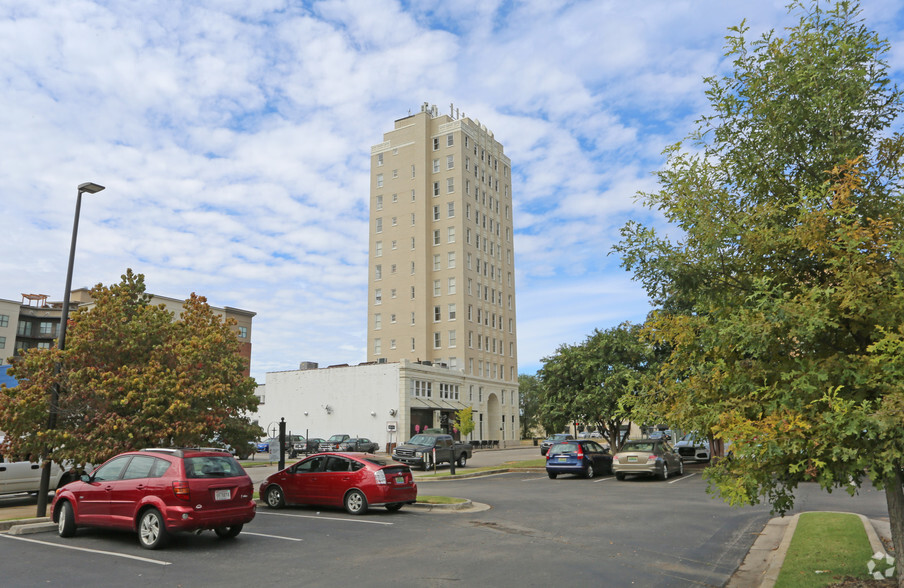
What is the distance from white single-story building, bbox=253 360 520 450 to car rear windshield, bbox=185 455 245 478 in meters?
44.3

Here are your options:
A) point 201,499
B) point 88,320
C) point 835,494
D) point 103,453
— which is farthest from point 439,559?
point 835,494

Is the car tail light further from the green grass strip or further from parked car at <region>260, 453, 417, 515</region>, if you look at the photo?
the green grass strip

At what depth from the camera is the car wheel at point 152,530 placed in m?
10.4

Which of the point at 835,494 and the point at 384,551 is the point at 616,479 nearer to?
the point at 835,494

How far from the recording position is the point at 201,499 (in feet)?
34.5

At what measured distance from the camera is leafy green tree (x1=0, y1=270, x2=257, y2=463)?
44.3 ft

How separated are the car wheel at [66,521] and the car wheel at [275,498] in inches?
204

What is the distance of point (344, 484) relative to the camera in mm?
15219

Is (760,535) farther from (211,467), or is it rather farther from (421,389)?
(421,389)

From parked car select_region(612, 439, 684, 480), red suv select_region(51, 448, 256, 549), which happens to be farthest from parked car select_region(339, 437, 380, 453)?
red suv select_region(51, 448, 256, 549)

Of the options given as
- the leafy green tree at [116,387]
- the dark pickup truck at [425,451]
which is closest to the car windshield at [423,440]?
the dark pickup truck at [425,451]

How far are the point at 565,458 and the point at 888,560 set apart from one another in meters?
19.8

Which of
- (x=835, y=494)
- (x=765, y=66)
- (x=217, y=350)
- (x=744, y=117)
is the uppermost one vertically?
(x=765, y=66)

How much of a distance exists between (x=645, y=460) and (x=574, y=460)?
288cm
